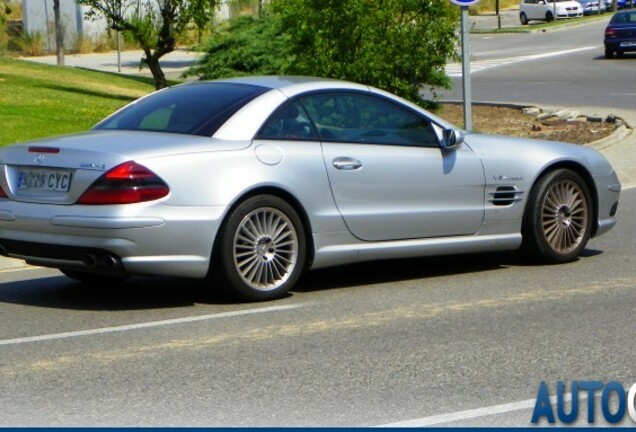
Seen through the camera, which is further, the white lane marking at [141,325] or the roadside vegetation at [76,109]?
the roadside vegetation at [76,109]

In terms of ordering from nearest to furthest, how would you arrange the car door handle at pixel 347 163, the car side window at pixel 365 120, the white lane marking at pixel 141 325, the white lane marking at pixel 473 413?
the white lane marking at pixel 473 413, the white lane marking at pixel 141 325, the car door handle at pixel 347 163, the car side window at pixel 365 120

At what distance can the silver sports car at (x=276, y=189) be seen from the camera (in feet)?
27.5

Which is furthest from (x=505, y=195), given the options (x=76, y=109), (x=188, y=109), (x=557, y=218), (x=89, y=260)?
(x=76, y=109)

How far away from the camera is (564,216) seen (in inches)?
406

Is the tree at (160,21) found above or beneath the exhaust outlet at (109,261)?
above

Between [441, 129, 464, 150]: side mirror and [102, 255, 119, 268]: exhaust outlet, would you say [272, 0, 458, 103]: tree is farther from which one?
[102, 255, 119, 268]: exhaust outlet

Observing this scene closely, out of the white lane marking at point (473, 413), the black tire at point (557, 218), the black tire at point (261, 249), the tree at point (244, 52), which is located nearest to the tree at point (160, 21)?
the tree at point (244, 52)

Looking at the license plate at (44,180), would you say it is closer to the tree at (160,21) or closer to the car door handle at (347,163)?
the car door handle at (347,163)

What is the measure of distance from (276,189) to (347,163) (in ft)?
2.05

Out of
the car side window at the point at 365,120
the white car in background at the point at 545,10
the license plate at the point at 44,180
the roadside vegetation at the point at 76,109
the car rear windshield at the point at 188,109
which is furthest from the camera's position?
the white car in background at the point at 545,10

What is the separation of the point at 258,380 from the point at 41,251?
2385 mm

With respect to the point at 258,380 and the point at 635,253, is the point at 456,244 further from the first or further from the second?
the point at 258,380

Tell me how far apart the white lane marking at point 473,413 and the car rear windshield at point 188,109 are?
3.40 m

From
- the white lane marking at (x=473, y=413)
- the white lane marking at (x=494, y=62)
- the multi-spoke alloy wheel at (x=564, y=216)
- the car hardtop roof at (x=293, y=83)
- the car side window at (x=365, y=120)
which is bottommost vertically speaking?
the white lane marking at (x=494, y=62)
